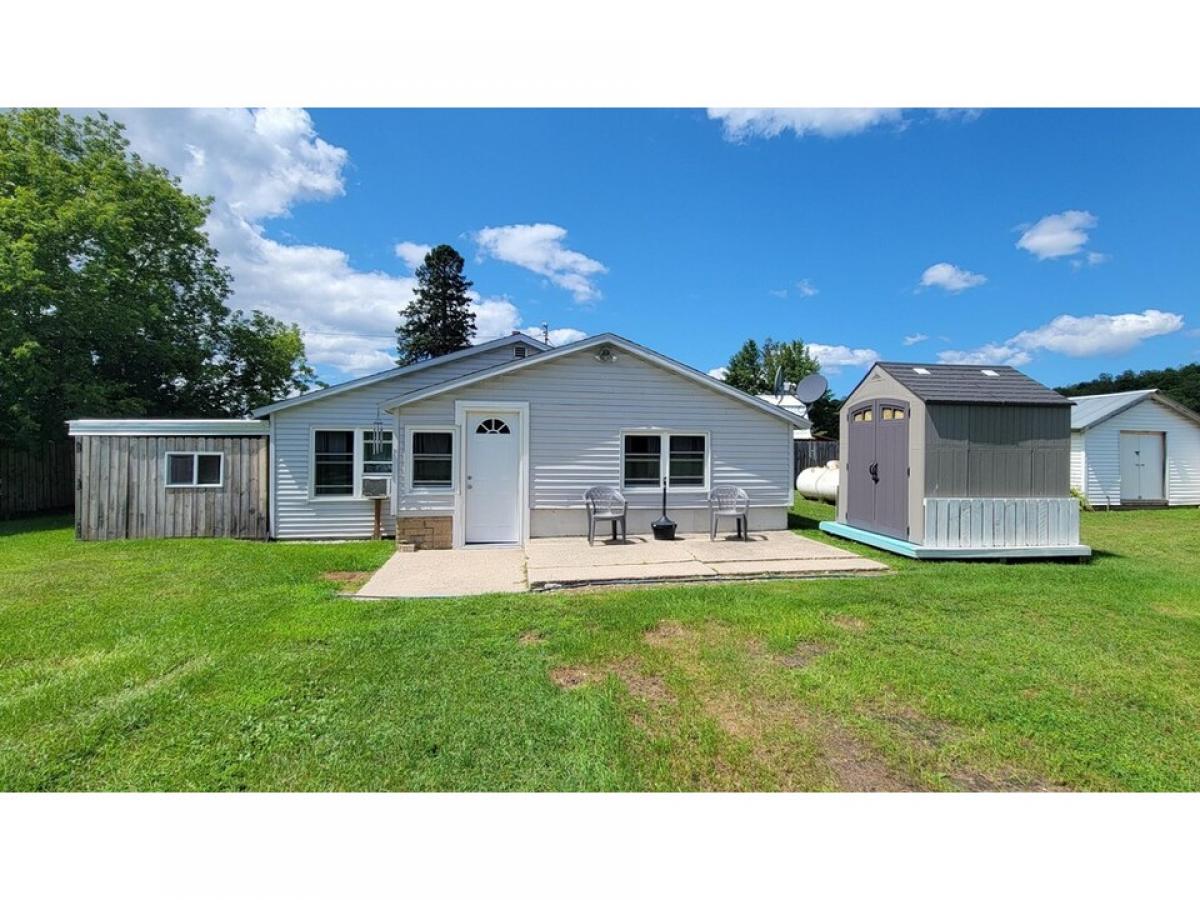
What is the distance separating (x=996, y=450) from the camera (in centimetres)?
716

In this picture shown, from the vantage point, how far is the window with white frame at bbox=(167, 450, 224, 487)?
9305 mm

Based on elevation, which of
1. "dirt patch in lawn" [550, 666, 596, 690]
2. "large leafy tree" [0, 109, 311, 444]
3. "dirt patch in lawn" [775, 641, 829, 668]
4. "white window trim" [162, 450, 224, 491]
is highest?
"large leafy tree" [0, 109, 311, 444]

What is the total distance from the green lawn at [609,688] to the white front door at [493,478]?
3007 mm

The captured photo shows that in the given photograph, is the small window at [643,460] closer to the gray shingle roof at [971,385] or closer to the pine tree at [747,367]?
the gray shingle roof at [971,385]

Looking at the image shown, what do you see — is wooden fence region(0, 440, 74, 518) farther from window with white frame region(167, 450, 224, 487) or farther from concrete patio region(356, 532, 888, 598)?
concrete patio region(356, 532, 888, 598)

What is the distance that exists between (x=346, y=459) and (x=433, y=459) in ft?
8.72

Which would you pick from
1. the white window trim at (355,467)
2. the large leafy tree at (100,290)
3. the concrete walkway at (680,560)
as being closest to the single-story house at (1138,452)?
the concrete walkway at (680,560)

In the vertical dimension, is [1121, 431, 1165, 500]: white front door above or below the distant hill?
below

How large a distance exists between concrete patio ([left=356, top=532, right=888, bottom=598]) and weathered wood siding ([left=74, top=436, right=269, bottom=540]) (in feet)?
13.4

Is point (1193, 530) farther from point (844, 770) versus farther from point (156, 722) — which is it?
point (156, 722)

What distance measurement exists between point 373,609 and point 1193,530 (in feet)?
50.9

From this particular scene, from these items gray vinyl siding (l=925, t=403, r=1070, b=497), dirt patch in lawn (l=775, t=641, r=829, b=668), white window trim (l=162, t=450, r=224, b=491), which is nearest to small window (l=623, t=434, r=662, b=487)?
gray vinyl siding (l=925, t=403, r=1070, b=497)

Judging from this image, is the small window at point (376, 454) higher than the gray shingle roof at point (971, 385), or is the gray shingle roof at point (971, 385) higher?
the gray shingle roof at point (971, 385)

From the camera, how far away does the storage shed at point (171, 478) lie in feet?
29.7
